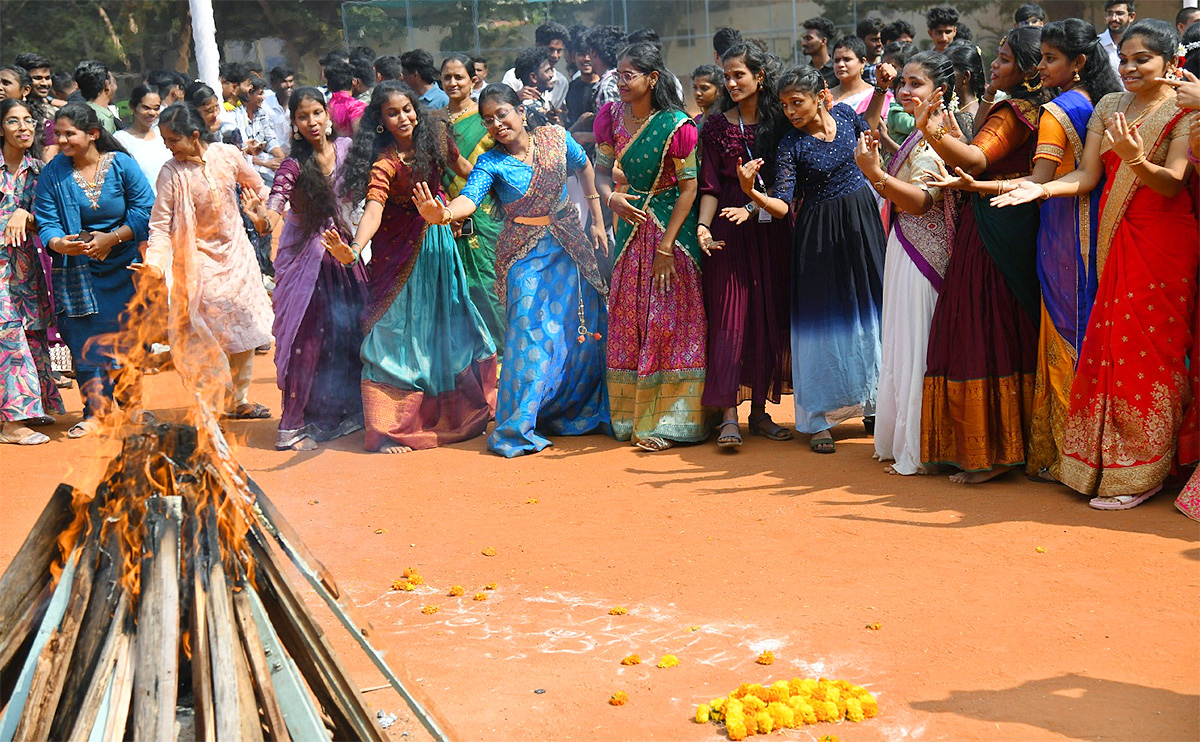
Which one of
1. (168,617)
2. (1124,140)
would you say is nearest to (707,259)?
(1124,140)

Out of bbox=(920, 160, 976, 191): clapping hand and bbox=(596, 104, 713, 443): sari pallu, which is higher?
bbox=(920, 160, 976, 191): clapping hand

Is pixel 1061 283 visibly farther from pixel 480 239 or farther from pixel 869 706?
pixel 480 239

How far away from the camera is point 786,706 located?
3.57 metres

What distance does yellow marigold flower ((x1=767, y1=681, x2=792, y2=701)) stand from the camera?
11.9 ft

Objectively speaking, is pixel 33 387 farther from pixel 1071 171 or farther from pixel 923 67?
pixel 1071 171

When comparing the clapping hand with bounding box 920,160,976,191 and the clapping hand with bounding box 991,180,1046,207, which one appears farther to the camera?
the clapping hand with bounding box 920,160,976,191

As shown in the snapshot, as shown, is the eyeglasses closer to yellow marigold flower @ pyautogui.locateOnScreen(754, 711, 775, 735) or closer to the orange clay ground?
the orange clay ground

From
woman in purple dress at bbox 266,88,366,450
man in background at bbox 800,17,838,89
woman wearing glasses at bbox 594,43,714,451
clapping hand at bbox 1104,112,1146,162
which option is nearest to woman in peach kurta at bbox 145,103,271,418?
woman in purple dress at bbox 266,88,366,450

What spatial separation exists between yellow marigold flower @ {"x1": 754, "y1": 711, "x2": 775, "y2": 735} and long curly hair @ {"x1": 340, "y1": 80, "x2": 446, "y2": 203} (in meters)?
4.49

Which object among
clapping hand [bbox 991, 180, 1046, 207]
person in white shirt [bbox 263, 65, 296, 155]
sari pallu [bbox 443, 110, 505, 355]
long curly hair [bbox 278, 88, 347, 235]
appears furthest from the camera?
person in white shirt [bbox 263, 65, 296, 155]

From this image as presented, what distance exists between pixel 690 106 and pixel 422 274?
10157mm

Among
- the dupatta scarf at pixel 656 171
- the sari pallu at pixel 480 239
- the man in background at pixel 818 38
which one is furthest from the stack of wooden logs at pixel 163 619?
the man in background at pixel 818 38

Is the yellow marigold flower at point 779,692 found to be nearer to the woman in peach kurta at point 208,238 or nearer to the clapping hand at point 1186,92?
the clapping hand at point 1186,92

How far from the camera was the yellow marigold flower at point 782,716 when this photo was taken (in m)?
3.51
